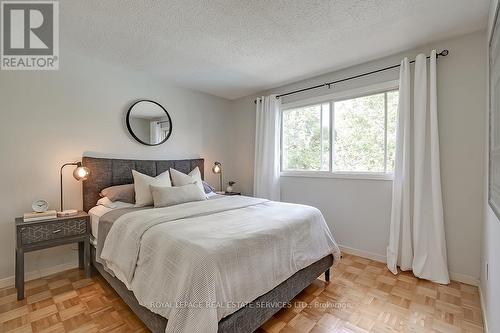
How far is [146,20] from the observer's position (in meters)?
2.04

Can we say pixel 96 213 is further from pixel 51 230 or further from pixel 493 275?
pixel 493 275

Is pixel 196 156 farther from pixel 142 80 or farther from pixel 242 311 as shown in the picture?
pixel 242 311

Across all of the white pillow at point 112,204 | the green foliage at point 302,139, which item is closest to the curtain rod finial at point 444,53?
the green foliage at point 302,139

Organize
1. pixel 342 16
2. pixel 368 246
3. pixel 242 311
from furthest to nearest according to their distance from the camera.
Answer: pixel 368 246, pixel 342 16, pixel 242 311

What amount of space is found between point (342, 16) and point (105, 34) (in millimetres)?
2230

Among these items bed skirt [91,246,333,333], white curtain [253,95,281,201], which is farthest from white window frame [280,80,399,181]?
bed skirt [91,246,333,333]

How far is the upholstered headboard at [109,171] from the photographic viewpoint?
2.69 meters

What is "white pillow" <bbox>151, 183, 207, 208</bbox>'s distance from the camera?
253 centimetres

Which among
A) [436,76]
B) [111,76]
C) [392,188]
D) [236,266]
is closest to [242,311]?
[236,266]

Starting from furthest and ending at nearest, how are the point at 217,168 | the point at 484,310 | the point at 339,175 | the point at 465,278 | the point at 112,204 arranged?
the point at 217,168, the point at 339,175, the point at 112,204, the point at 465,278, the point at 484,310

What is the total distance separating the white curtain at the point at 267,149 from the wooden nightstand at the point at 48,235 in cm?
247

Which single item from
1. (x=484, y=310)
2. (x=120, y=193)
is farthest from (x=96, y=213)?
(x=484, y=310)

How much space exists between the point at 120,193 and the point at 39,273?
112cm

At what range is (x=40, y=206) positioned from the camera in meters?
2.29
